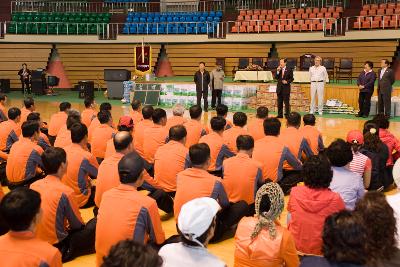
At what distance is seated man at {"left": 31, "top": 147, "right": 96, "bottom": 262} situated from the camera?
415cm

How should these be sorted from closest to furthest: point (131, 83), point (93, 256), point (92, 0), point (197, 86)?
point (93, 256), point (197, 86), point (131, 83), point (92, 0)

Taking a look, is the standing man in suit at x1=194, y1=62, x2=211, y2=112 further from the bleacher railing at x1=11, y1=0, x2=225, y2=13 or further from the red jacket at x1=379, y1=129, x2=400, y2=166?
the bleacher railing at x1=11, y1=0, x2=225, y2=13

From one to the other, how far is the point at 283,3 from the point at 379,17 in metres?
5.38

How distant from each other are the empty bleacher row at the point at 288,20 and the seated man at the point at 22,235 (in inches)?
683

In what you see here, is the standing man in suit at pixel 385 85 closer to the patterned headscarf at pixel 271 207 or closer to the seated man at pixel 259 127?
the seated man at pixel 259 127

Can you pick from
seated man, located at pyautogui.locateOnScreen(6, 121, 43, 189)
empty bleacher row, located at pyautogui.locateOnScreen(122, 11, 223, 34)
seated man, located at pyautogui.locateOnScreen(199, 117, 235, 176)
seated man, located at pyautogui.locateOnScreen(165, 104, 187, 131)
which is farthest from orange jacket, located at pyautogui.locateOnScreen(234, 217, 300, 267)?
empty bleacher row, located at pyautogui.locateOnScreen(122, 11, 223, 34)

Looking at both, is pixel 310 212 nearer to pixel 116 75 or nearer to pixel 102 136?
pixel 102 136

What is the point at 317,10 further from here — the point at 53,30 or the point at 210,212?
the point at 210,212

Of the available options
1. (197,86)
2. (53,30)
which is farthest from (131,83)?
(53,30)

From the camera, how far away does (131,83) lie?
17562mm

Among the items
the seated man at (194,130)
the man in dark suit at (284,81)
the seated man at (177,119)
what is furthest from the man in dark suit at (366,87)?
the seated man at (194,130)

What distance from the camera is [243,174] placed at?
5227mm

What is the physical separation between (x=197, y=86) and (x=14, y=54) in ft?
37.0

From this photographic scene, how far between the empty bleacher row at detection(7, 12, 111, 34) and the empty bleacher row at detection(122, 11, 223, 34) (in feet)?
4.71
